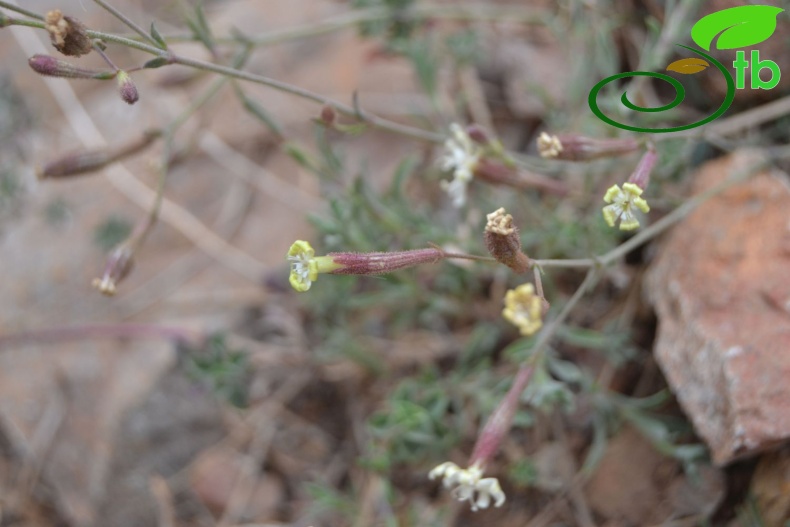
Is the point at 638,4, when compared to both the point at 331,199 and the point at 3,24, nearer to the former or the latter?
the point at 331,199

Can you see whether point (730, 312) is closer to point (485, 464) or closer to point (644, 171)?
point (644, 171)

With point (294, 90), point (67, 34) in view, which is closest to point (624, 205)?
point (294, 90)

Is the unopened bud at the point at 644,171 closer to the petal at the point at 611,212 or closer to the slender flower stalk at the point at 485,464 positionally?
the petal at the point at 611,212

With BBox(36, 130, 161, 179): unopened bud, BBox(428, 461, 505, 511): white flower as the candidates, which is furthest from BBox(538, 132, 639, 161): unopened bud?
BBox(36, 130, 161, 179): unopened bud

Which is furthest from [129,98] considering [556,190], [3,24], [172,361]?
[172,361]

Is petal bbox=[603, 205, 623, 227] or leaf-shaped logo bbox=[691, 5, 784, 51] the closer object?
petal bbox=[603, 205, 623, 227]

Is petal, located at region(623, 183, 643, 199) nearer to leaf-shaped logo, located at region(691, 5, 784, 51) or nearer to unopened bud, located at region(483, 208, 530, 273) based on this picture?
unopened bud, located at region(483, 208, 530, 273)

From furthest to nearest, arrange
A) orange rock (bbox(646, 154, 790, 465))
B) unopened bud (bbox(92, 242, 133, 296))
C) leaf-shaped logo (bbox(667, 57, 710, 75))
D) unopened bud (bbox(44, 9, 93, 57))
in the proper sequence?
1. leaf-shaped logo (bbox(667, 57, 710, 75))
2. unopened bud (bbox(92, 242, 133, 296))
3. orange rock (bbox(646, 154, 790, 465))
4. unopened bud (bbox(44, 9, 93, 57))
